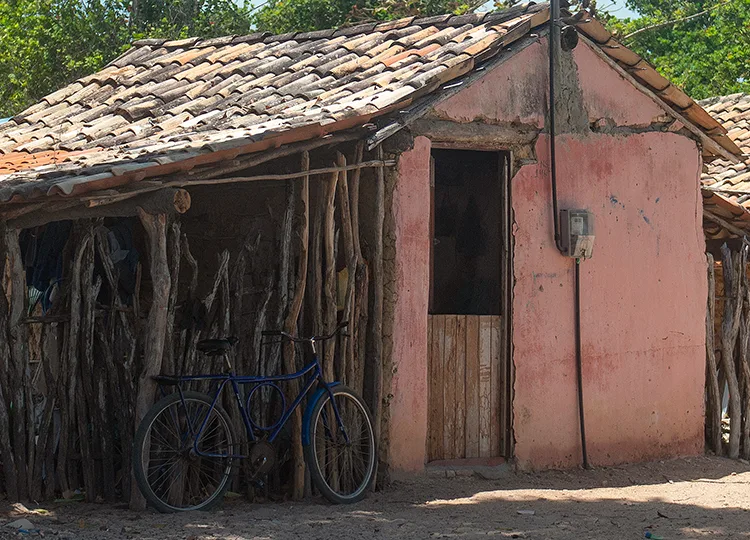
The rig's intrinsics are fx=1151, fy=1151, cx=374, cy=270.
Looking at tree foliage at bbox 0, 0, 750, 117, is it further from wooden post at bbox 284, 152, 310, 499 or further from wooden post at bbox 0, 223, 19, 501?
wooden post at bbox 0, 223, 19, 501

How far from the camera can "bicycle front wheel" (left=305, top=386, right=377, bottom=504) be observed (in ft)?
23.2

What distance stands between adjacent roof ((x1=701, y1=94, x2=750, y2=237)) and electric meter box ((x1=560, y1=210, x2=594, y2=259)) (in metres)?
1.69

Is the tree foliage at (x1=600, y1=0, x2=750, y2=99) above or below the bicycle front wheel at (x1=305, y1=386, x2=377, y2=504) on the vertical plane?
above

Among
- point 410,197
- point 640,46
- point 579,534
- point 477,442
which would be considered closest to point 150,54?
point 410,197

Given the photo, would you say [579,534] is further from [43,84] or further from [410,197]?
[43,84]

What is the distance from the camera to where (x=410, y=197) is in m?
7.82

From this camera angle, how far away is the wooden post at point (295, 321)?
283 inches

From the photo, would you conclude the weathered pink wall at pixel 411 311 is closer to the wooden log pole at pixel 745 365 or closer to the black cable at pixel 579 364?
the black cable at pixel 579 364

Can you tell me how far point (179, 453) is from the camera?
6.52 m

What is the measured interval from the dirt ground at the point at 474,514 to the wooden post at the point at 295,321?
0.19 metres

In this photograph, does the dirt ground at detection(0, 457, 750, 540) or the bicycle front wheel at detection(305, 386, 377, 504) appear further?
the bicycle front wheel at detection(305, 386, 377, 504)

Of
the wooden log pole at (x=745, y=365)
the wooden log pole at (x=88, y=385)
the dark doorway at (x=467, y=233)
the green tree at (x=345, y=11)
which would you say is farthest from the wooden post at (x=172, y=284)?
the green tree at (x=345, y=11)

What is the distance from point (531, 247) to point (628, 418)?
1.64 metres

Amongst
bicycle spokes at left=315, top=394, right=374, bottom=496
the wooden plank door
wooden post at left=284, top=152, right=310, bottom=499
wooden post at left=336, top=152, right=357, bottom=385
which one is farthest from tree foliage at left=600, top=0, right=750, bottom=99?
bicycle spokes at left=315, top=394, right=374, bottom=496
